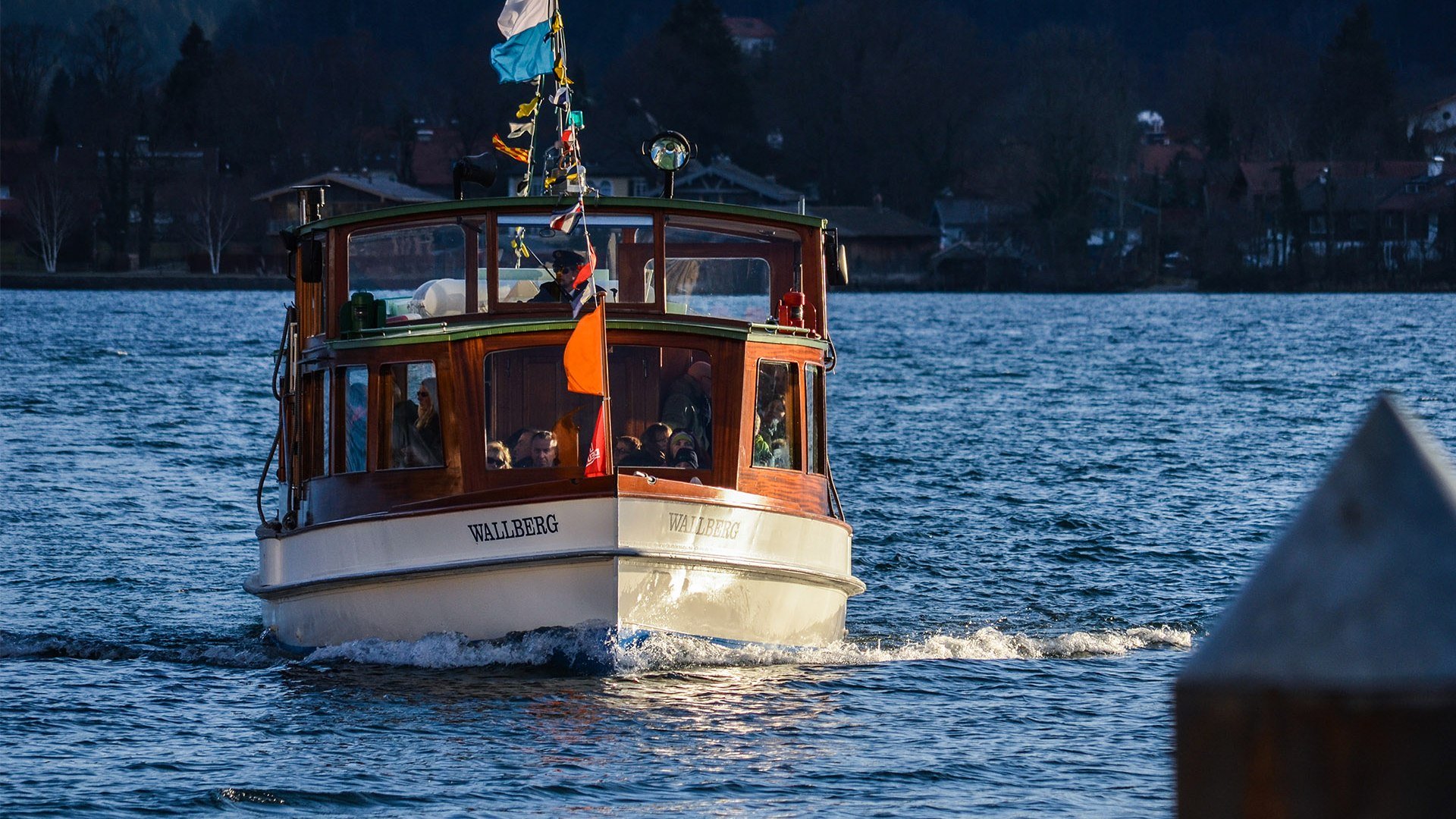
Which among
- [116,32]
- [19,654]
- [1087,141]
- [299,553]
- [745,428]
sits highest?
[116,32]

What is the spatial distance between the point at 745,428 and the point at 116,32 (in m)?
146

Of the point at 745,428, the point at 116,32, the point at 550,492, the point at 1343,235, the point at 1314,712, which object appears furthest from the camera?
the point at 116,32

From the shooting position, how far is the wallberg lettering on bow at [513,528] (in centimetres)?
1293

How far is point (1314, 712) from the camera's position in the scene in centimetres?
286

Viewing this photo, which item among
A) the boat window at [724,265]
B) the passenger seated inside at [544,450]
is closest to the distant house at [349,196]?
the boat window at [724,265]

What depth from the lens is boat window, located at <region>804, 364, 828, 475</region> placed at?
15.0 m

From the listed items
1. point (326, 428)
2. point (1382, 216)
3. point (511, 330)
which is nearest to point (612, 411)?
point (511, 330)

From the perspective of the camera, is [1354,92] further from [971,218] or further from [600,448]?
[600,448]

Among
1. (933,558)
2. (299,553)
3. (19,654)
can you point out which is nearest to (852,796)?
(299,553)

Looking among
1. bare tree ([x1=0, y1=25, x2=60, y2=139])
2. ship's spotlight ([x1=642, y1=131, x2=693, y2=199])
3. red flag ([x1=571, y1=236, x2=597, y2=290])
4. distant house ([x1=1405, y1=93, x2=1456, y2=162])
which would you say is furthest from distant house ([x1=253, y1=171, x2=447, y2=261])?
red flag ([x1=571, y1=236, x2=597, y2=290])

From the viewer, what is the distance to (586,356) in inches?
519

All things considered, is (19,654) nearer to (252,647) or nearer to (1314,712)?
(252,647)

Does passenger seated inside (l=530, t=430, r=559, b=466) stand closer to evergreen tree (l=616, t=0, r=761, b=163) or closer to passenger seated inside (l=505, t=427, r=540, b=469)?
passenger seated inside (l=505, t=427, r=540, b=469)

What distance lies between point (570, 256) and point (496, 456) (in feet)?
5.77
